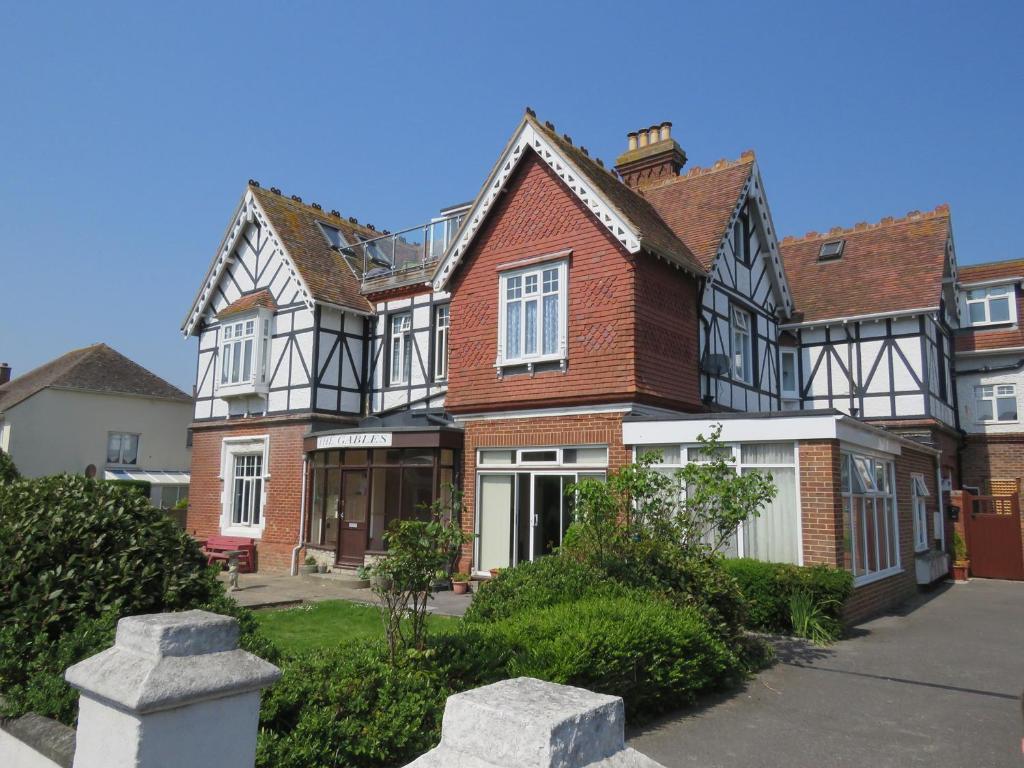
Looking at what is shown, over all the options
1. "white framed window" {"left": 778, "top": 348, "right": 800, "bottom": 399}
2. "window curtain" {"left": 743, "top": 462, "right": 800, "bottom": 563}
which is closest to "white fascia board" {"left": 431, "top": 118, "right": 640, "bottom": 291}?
"window curtain" {"left": 743, "top": 462, "right": 800, "bottom": 563}

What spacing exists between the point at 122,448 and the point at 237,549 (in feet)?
49.0

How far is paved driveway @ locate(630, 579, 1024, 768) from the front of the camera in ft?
19.8

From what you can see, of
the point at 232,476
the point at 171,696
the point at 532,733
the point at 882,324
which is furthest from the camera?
the point at 232,476

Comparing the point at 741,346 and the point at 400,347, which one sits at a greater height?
the point at 400,347

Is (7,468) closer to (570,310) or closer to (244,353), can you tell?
(244,353)

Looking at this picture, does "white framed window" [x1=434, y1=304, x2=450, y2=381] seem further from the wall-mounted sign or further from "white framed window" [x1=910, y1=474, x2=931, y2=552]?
"white framed window" [x1=910, y1=474, x2=931, y2=552]

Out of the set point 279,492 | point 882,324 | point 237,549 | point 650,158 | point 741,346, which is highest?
point 650,158

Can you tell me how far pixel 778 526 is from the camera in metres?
12.0

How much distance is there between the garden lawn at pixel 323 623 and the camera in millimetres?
9812

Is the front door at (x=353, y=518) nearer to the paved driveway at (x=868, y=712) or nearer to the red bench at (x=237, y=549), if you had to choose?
the red bench at (x=237, y=549)

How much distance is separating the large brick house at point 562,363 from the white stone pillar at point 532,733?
985 cm

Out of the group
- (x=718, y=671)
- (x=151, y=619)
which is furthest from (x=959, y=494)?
(x=151, y=619)

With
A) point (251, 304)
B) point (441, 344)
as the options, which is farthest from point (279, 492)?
point (441, 344)

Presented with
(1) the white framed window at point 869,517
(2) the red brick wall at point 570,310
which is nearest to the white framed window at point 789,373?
(2) the red brick wall at point 570,310
